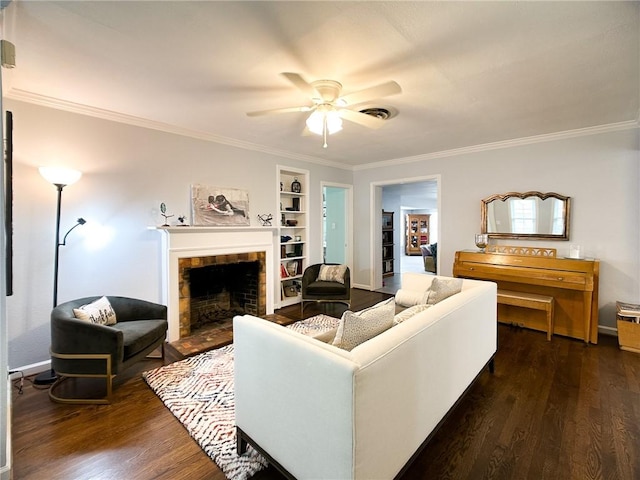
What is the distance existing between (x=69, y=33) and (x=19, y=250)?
6.41 ft

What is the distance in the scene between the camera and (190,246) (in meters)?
3.53

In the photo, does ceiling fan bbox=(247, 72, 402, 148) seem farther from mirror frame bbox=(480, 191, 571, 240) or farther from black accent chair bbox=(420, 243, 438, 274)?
black accent chair bbox=(420, 243, 438, 274)

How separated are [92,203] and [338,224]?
4227 millimetres

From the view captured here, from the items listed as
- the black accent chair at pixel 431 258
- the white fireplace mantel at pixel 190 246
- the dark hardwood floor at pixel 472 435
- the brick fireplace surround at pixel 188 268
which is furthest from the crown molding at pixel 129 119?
the black accent chair at pixel 431 258

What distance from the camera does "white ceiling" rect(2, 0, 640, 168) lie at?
1.64 metres

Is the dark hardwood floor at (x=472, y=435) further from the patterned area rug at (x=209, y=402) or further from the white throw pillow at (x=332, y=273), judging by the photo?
the white throw pillow at (x=332, y=273)

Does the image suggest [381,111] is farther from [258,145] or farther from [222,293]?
[222,293]

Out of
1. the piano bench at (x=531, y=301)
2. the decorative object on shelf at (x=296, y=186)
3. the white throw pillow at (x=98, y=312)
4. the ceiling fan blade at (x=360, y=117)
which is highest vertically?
the ceiling fan blade at (x=360, y=117)

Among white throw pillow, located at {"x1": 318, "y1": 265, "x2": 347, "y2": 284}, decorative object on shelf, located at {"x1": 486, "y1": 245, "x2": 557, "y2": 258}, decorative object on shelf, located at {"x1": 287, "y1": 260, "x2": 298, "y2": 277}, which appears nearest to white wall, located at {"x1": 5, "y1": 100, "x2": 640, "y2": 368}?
decorative object on shelf, located at {"x1": 486, "y1": 245, "x2": 557, "y2": 258}

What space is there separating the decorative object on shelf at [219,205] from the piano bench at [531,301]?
3569 millimetres

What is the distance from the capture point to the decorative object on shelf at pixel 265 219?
14.8ft

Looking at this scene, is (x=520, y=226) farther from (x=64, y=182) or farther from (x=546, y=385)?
(x=64, y=182)

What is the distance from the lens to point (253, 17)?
65.6 inches

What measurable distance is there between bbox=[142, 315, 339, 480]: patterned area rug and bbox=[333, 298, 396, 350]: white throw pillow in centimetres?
Result: 91
